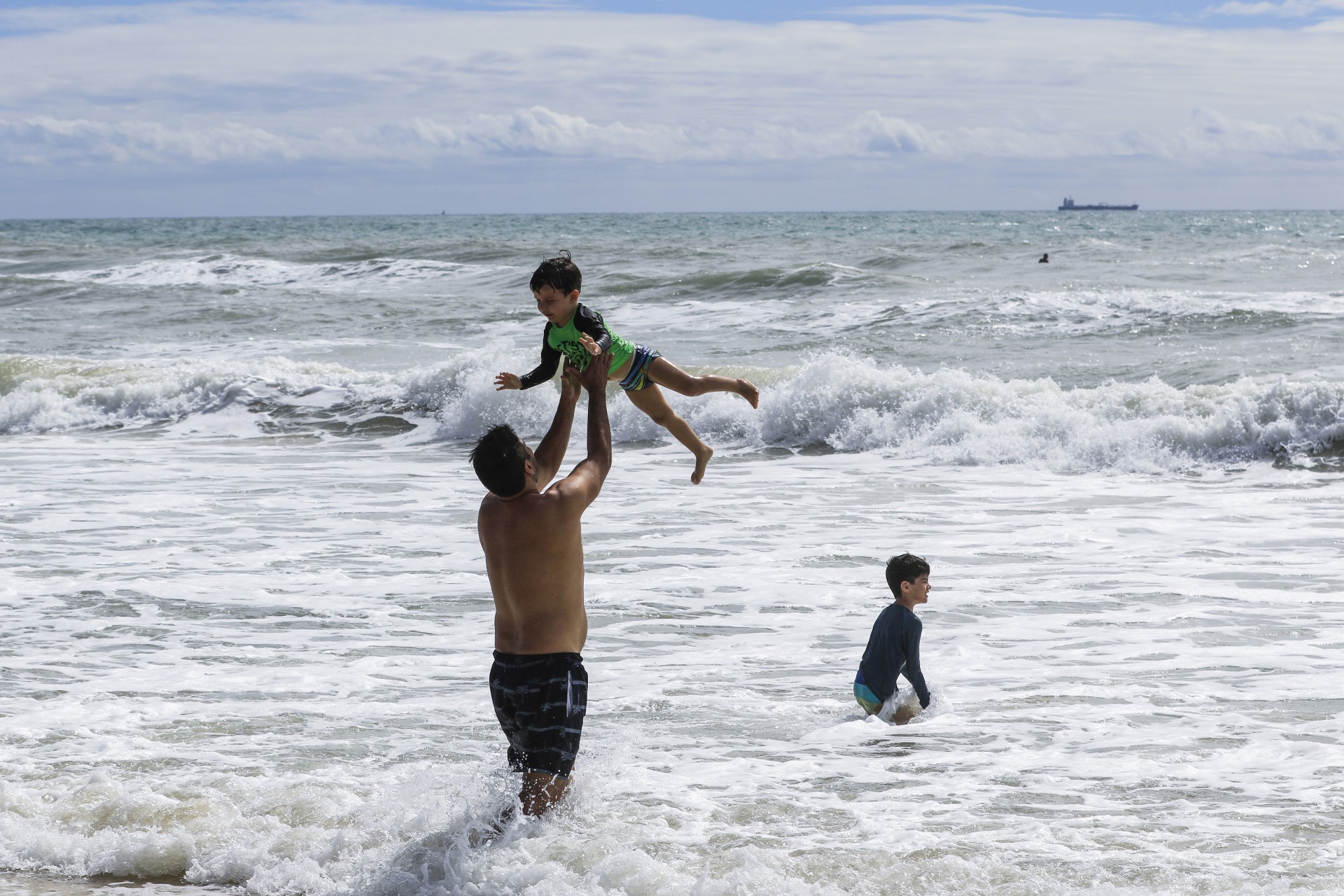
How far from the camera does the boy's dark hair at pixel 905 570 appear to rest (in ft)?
19.3

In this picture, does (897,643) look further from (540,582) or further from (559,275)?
(559,275)

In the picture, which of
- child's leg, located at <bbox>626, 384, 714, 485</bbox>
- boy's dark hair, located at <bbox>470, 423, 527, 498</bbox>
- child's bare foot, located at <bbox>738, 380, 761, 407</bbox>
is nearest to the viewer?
boy's dark hair, located at <bbox>470, 423, 527, 498</bbox>

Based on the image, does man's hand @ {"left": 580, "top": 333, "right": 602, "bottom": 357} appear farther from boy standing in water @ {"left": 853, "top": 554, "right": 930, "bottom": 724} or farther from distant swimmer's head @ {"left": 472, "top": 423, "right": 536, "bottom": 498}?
boy standing in water @ {"left": 853, "top": 554, "right": 930, "bottom": 724}

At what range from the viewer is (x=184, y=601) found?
805 cm

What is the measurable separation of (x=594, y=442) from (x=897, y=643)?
187cm

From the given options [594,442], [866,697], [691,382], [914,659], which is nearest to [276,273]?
[691,382]

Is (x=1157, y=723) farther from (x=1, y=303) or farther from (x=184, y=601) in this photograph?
(x=1, y=303)

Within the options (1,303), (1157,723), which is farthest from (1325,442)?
(1,303)

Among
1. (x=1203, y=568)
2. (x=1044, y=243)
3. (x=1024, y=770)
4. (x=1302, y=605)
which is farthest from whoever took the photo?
(x=1044, y=243)

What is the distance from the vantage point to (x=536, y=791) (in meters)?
4.77

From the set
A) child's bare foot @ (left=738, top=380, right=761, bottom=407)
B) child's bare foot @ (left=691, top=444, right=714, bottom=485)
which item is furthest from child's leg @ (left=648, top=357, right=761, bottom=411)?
child's bare foot @ (left=691, top=444, right=714, bottom=485)

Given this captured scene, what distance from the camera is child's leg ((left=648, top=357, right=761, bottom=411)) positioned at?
19.9 feet

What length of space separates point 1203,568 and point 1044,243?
3341cm

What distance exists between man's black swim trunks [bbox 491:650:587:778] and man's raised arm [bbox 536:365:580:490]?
0.61 metres
